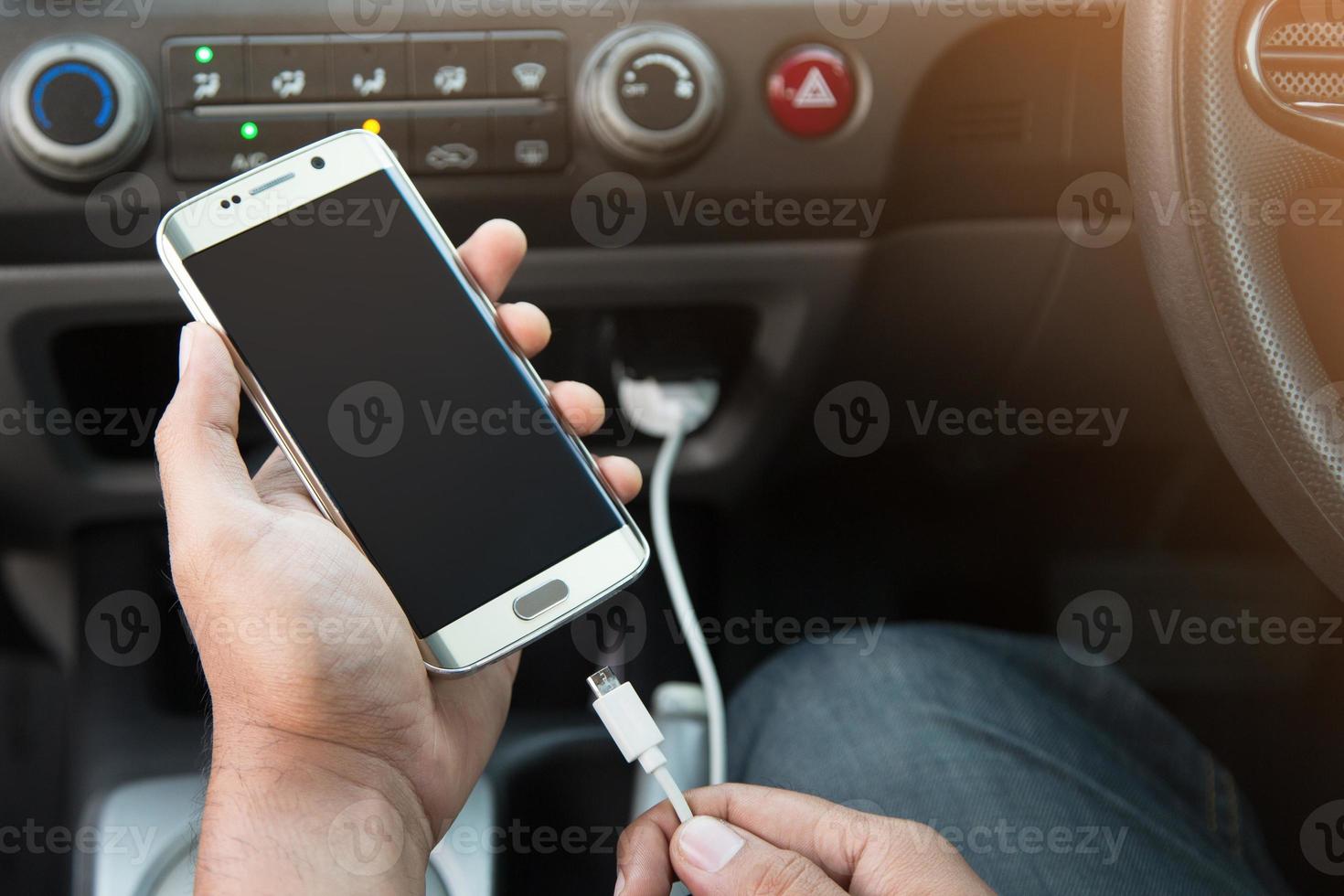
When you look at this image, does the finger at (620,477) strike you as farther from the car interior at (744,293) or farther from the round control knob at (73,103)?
the round control knob at (73,103)

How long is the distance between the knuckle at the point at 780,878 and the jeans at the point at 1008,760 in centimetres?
22

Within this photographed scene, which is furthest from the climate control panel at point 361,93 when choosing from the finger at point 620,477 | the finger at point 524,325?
the finger at point 620,477

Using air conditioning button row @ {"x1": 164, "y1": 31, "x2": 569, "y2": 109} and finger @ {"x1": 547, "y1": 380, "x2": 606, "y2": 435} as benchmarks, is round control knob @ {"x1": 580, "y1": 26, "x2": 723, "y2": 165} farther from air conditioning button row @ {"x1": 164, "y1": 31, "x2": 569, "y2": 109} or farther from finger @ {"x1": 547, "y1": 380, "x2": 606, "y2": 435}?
finger @ {"x1": 547, "y1": 380, "x2": 606, "y2": 435}

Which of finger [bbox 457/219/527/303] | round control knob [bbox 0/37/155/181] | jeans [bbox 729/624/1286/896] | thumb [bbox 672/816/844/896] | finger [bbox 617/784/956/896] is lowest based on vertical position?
jeans [bbox 729/624/1286/896]

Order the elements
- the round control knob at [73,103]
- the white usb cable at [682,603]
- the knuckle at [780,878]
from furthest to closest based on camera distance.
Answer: the white usb cable at [682,603] < the round control knob at [73,103] < the knuckle at [780,878]

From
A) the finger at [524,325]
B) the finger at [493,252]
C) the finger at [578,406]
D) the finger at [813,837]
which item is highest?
the finger at [493,252]

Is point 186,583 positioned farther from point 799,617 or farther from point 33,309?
point 799,617

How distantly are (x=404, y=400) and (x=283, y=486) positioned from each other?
10 cm

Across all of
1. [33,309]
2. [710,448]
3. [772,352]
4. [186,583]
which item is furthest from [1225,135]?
[33,309]

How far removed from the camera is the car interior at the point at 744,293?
59 centimetres

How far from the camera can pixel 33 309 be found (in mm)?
787

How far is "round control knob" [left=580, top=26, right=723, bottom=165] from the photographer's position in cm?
73

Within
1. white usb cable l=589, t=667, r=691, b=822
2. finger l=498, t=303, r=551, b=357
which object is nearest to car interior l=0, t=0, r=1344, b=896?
finger l=498, t=303, r=551, b=357

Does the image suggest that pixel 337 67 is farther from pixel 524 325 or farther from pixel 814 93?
pixel 814 93
